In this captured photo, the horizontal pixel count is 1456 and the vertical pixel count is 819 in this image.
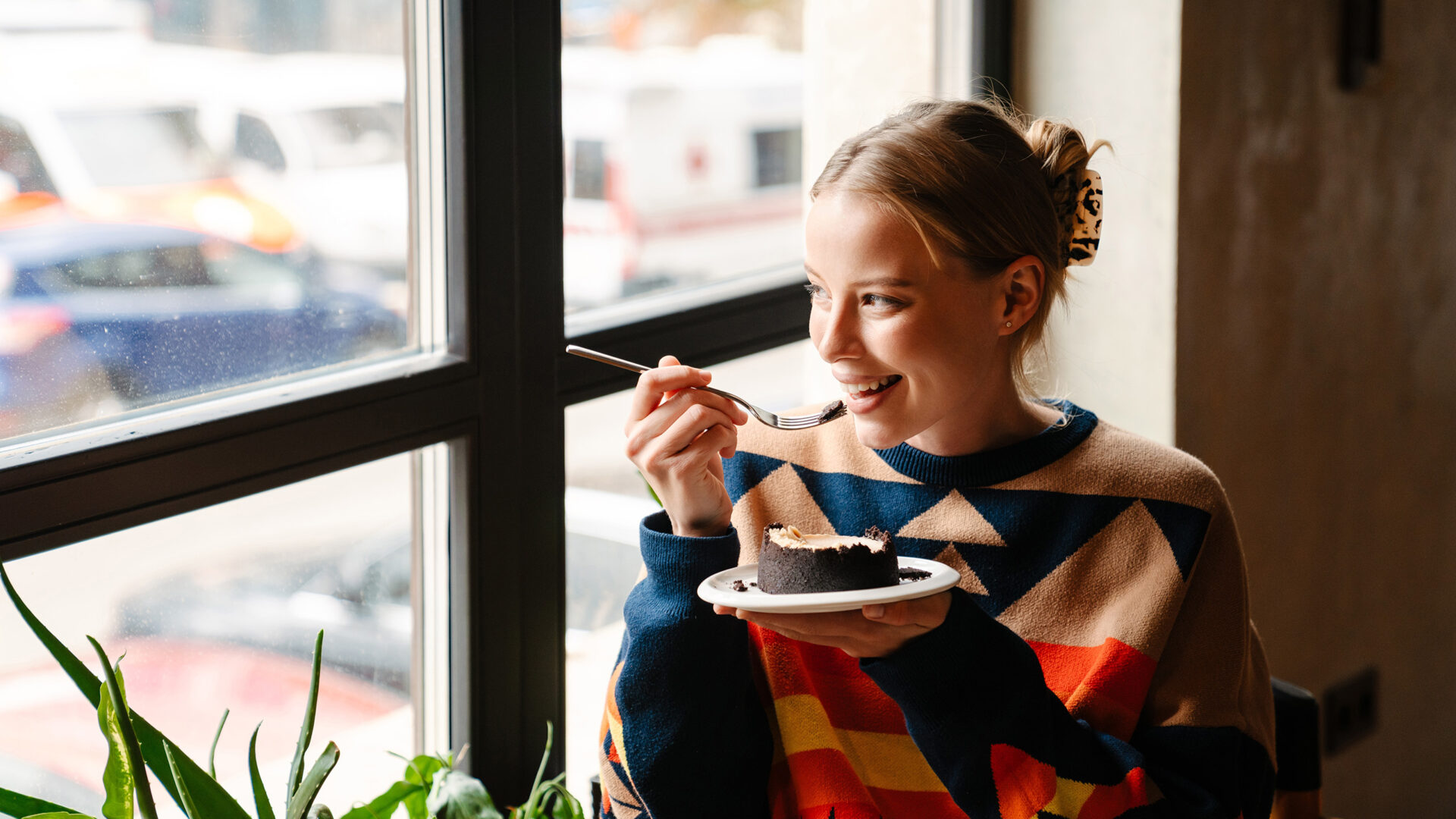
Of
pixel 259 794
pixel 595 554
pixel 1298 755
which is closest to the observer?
pixel 259 794

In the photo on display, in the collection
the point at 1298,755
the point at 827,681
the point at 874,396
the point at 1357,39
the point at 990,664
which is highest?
the point at 1357,39

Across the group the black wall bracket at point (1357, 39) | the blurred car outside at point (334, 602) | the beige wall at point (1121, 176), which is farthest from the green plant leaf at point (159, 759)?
the black wall bracket at point (1357, 39)

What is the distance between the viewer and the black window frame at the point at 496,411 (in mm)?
1245

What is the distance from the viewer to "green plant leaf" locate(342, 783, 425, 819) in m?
1.15

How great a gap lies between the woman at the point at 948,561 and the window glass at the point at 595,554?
331 millimetres

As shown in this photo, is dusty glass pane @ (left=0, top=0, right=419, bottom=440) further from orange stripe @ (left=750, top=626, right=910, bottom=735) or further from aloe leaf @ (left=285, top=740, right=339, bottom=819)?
orange stripe @ (left=750, top=626, right=910, bottom=735)

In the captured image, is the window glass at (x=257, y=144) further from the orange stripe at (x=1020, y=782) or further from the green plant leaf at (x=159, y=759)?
the orange stripe at (x=1020, y=782)

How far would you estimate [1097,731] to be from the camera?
1.22 meters

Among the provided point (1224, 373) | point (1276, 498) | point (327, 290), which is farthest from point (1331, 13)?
point (327, 290)

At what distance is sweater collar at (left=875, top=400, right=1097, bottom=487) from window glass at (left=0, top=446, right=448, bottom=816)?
22.3 inches

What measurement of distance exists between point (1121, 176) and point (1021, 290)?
1.00 m

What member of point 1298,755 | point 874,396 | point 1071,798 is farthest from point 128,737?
point 1298,755

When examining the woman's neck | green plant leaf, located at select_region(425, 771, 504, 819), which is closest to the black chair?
the woman's neck

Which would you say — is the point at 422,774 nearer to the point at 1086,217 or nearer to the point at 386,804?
the point at 386,804
